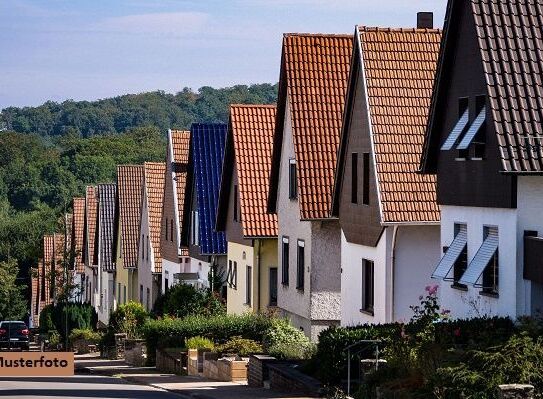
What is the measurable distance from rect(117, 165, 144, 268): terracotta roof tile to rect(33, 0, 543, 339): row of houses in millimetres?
15796

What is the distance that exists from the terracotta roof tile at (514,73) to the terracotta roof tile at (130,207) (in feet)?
145

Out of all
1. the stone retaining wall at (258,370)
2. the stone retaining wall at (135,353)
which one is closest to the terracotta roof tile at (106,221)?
the stone retaining wall at (135,353)

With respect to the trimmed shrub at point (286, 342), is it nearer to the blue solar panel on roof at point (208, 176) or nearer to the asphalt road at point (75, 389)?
the asphalt road at point (75, 389)

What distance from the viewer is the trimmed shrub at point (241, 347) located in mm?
35125

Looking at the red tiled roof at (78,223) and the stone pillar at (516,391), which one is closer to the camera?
the stone pillar at (516,391)

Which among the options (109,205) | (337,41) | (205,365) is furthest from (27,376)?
(109,205)

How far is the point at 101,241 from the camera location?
74.7 meters

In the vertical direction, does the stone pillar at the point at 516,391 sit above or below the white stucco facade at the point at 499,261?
below

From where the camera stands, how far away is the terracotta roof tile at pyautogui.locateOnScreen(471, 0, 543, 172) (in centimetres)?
2308

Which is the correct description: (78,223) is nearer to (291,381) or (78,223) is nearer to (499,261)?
(291,381)

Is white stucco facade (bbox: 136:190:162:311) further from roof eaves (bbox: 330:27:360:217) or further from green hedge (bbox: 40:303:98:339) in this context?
roof eaves (bbox: 330:27:360:217)

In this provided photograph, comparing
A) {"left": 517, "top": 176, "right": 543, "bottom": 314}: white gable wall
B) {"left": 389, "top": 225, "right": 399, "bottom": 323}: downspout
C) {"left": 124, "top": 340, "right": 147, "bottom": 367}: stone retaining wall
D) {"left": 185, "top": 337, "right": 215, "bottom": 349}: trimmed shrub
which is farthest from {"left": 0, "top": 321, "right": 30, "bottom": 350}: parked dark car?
{"left": 517, "top": 176, "right": 543, "bottom": 314}: white gable wall

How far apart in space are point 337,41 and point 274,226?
23.6 feet

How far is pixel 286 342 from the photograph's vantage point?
33.4 m
